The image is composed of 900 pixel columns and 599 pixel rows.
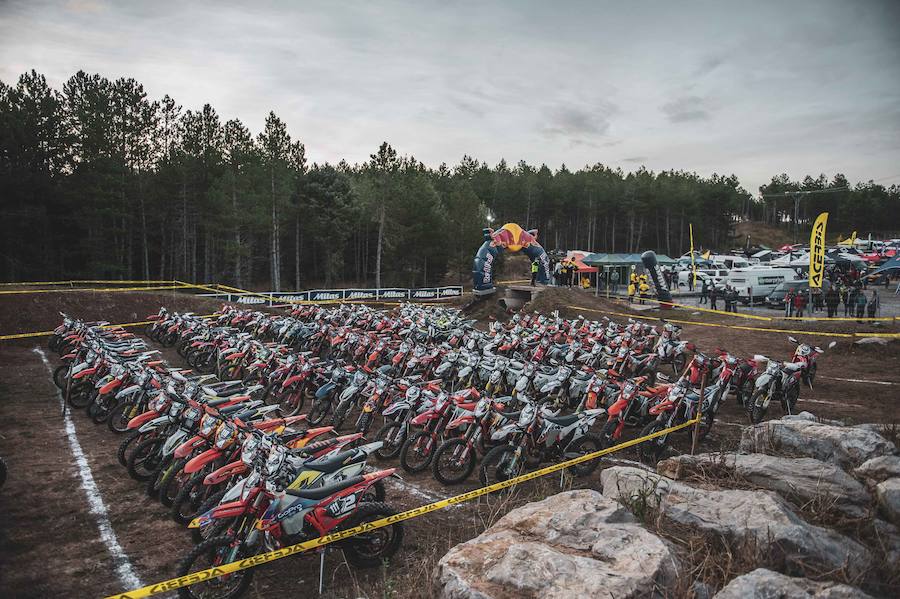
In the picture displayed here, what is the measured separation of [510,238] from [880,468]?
65.8ft

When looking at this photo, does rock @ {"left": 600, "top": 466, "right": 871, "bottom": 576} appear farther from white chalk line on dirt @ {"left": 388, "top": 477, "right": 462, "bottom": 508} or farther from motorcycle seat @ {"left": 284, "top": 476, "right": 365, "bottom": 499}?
motorcycle seat @ {"left": 284, "top": 476, "right": 365, "bottom": 499}

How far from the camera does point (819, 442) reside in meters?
5.53

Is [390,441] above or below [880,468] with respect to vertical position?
below

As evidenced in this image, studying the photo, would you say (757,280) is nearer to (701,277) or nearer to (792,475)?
(701,277)

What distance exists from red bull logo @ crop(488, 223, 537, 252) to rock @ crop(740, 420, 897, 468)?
18175 millimetres

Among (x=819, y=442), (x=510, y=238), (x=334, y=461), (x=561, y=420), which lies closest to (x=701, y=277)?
(x=510, y=238)

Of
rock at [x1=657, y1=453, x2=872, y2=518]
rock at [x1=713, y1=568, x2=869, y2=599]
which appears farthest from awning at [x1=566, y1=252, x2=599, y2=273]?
rock at [x1=713, y1=568, x2=869, y2=599]

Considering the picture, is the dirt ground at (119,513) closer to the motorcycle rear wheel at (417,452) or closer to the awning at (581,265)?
the motorcycle rear wheel at (417,452)

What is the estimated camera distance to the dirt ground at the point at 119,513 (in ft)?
14.9

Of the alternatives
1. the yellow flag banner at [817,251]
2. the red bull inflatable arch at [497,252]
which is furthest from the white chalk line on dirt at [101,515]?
the yellow flag banner at [817,251]

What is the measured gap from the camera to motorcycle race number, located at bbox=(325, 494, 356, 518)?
14.8 ft

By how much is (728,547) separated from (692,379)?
22.7ft

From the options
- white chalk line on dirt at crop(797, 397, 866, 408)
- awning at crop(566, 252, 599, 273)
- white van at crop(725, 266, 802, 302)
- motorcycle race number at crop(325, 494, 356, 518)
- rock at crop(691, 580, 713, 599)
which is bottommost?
white chalk line on dirt at crop(797, 397, 866, 408)

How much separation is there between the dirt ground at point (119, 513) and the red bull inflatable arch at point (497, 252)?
13.5 metres
